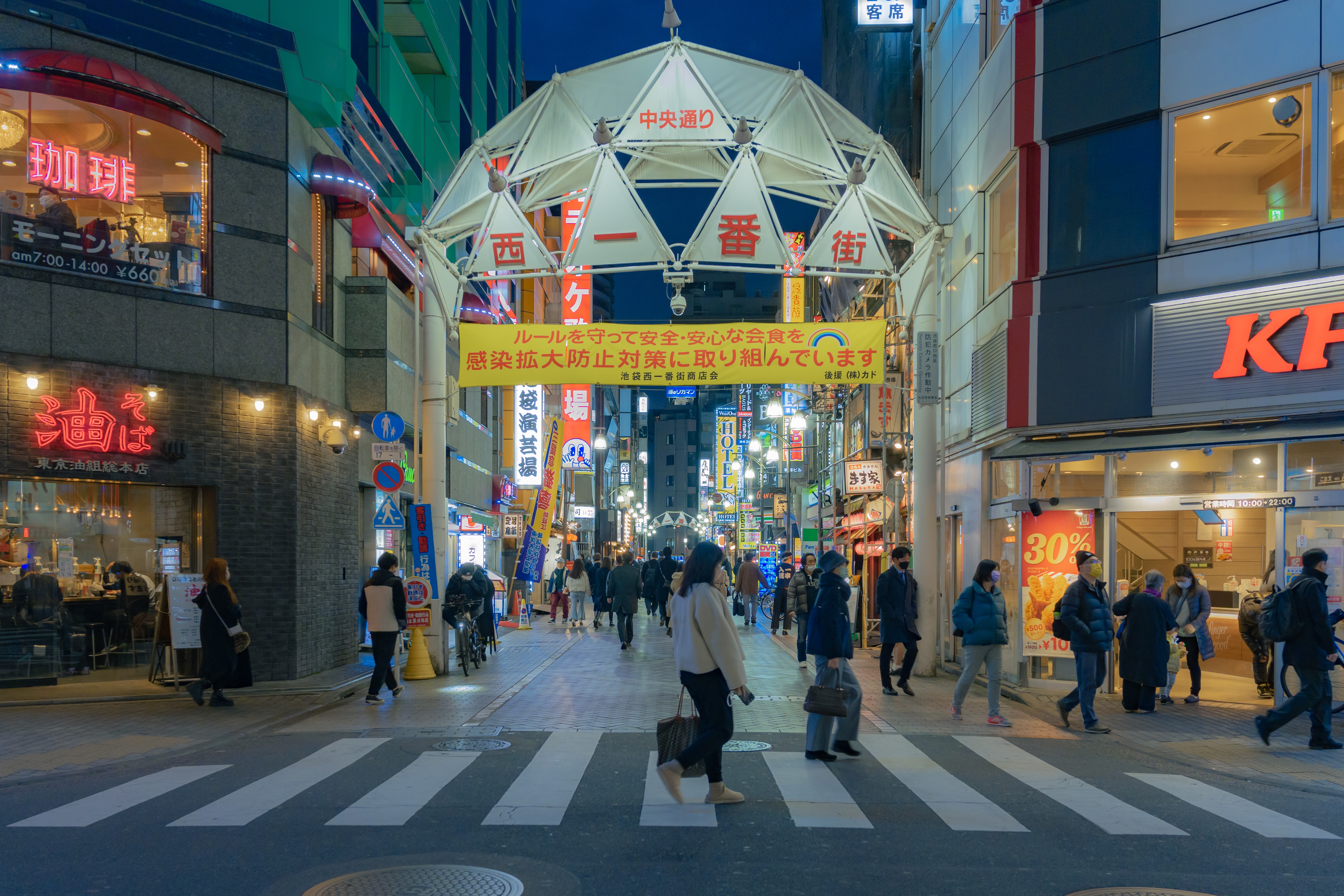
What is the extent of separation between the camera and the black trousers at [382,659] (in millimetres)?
13172

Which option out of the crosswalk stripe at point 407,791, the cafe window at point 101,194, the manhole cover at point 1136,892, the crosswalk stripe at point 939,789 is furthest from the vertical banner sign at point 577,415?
the manhole cover at point 1136,892

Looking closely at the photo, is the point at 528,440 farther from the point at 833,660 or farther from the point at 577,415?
the point at 833,660

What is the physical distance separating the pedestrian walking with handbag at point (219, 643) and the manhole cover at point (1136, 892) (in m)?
10.0

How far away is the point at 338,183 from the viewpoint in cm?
1659

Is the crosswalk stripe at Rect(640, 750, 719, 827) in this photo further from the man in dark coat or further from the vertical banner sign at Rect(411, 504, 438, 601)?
the vertical banner sign at Rect(411, 504, 438, 601)

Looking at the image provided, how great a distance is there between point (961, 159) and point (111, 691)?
49.0 ft

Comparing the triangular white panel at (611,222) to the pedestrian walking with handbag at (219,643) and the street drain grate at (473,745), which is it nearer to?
the pedestrian walking with handbag at (219,643)

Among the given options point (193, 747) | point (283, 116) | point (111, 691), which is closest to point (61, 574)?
point (111, 691)

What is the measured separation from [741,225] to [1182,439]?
6639mm

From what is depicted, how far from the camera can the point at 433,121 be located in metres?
26.9

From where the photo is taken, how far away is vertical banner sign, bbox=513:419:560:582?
2914 cm

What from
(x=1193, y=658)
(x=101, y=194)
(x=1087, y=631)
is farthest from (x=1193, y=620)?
(x=101, y=194)

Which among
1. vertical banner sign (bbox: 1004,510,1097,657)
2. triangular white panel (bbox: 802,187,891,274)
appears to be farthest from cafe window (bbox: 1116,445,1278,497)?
triangular white panel (bbox: 802,187,891,274)

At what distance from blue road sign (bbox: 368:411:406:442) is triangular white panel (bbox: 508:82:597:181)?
405cm
